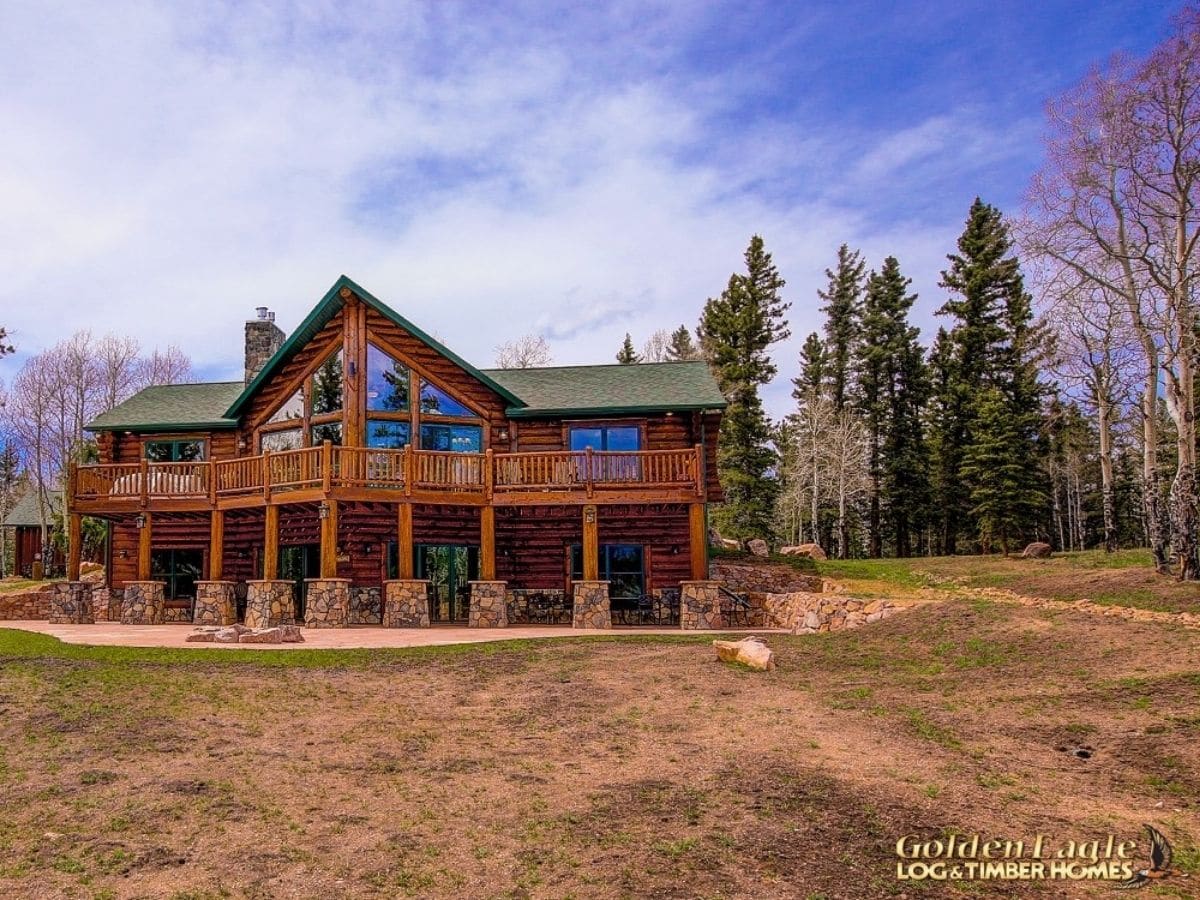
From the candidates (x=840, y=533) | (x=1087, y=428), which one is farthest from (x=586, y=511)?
(x=1087, y=428)

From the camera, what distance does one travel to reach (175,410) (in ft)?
83.0

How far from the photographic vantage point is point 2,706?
9094 mm

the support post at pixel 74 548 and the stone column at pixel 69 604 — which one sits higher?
the support post at pixel 74 548

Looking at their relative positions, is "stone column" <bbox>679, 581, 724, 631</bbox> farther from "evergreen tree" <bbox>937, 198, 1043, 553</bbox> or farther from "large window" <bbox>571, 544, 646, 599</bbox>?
"evergreen tree" <bbox>937, 198, 1043, 553</bbox>

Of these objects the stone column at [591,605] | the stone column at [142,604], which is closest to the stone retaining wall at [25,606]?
the stone column at [142,604]

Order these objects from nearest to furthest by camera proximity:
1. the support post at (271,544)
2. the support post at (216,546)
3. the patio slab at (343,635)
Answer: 1. the patio slab at (343,635)
2. the support post at (271,544)
3. the support post at (216,546)

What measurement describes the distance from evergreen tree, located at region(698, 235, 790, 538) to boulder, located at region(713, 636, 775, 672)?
3261 centimetres

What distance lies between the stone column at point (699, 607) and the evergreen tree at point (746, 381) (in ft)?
84.6

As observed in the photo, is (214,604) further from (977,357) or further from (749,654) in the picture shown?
(977,357)

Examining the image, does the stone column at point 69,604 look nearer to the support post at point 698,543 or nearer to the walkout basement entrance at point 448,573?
the walkout basement entrance at point 448,573

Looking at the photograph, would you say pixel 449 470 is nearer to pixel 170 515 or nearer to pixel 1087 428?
pixel 170 515

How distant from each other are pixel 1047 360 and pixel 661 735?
2282 cm
